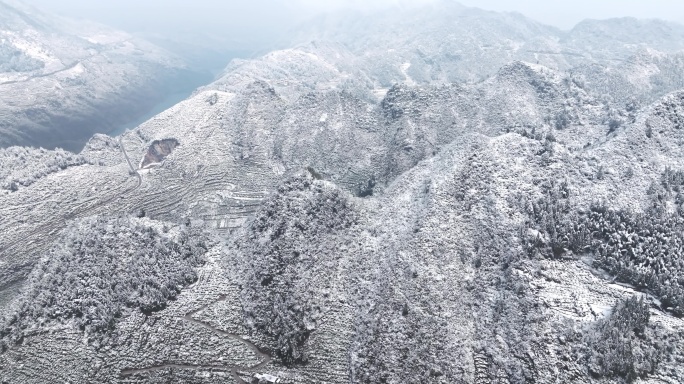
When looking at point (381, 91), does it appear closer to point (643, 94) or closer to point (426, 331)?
point (643, 94)

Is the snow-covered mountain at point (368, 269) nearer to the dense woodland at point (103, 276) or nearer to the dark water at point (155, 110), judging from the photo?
the dense woodland at point (103, 276)

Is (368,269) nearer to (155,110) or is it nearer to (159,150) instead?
(159,150)

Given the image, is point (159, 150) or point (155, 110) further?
point (155, 110)

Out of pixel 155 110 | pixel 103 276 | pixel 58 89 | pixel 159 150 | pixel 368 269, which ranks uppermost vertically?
pixel 368 269

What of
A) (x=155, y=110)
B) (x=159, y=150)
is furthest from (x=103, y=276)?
(x=155, y=110)

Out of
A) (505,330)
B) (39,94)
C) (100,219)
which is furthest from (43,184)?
(39,94)

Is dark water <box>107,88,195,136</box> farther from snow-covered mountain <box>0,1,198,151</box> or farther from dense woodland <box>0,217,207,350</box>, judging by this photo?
dense woodland <box>0,217,207,350</box>

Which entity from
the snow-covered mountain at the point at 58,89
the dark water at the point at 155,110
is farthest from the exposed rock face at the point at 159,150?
the dark water at the point at 155,110
